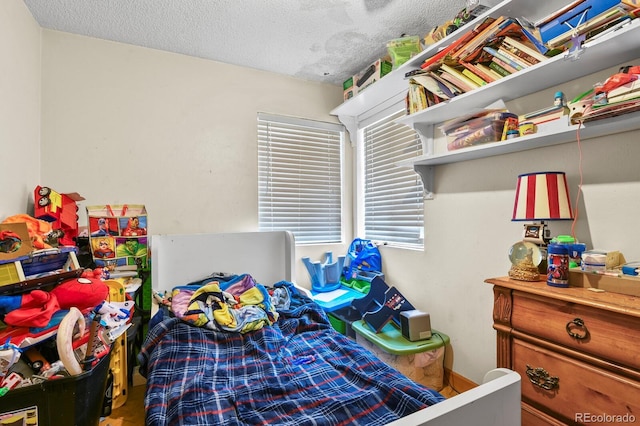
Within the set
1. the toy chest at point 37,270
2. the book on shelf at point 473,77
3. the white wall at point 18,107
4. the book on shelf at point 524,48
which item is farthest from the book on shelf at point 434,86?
the white wall at point 18,107

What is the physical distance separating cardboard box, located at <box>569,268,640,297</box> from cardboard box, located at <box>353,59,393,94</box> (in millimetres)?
1708

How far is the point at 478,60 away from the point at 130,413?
2.56 meters

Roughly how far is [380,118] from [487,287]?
1575mm

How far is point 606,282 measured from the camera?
1.14m

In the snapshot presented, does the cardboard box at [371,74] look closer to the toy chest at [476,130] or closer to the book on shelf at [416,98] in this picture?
the book on shelf at [416,98]

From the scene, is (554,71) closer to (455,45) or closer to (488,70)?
(488,70)

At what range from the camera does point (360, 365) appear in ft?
4.32

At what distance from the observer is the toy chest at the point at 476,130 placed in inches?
59.9

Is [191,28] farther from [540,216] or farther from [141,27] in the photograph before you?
[540,216]

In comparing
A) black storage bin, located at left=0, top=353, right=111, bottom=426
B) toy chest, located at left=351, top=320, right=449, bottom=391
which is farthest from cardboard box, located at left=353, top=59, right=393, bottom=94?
black storage bin, located at left=0, top=353, right=111, bottom=426

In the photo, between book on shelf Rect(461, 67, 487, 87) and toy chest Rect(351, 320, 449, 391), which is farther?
toy chest Rect(351, 320, 449, 391)

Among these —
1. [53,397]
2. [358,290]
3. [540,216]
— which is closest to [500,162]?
[540,216]

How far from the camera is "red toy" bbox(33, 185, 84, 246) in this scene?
67.6 inches

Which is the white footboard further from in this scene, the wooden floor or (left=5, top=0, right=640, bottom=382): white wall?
the wooden floor
